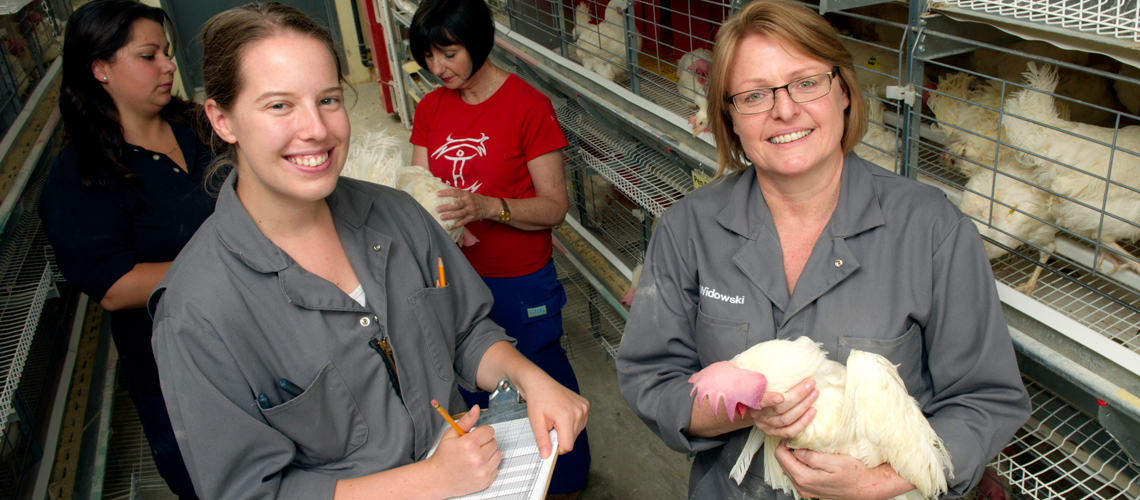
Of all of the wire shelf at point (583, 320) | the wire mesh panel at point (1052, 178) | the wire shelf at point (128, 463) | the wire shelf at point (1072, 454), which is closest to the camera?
the wire mesh panel at point (1052, 178)

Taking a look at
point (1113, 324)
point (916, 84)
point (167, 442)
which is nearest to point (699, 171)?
point (916, 84)

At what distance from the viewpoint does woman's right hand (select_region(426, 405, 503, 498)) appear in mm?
1242

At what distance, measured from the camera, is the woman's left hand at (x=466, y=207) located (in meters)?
2.28

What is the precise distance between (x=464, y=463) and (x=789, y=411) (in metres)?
0.59

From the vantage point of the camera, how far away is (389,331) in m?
1.38

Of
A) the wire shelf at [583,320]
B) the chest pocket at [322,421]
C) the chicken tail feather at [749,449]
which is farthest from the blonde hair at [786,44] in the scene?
the wire shelf at [583,320]

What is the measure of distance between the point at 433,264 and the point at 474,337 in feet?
0.66

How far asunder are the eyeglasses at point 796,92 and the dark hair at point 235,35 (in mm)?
819

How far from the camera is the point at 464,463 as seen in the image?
124 centimetres

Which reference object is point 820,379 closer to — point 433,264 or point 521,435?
point 521,435

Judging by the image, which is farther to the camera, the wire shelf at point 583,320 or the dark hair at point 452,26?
the wire shelf at point 583,320

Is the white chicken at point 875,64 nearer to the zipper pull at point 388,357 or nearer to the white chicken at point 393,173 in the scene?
the white chicken at point 393,173

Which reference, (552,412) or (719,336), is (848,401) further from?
(552,412)

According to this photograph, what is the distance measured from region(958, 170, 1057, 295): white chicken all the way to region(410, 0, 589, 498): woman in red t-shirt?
137cm
